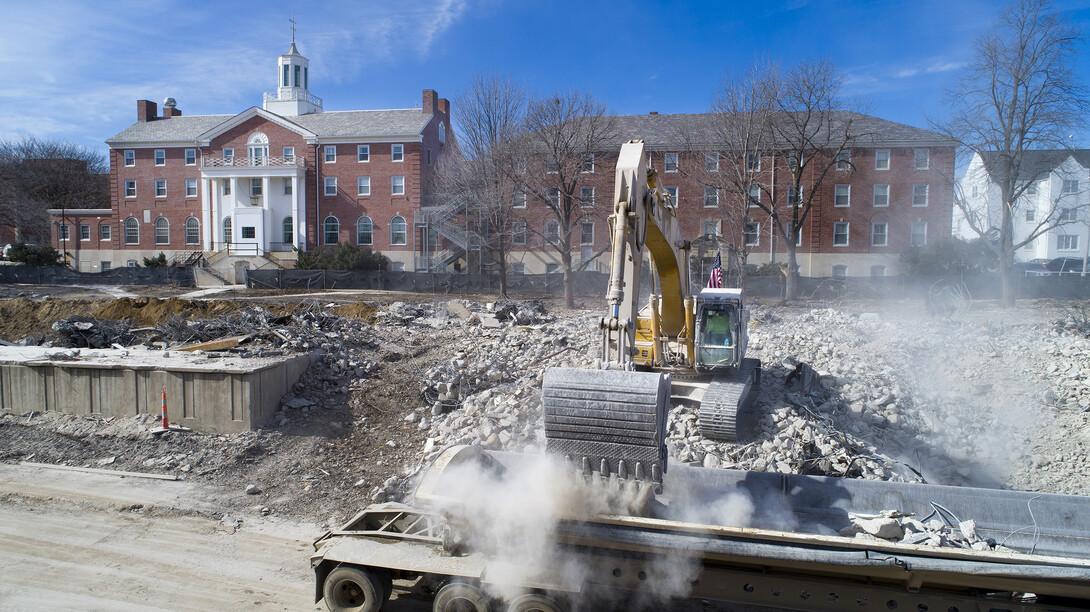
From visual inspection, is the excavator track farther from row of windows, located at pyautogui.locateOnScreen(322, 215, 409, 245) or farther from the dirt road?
row of windows, located at pyautogui.locateOnScreen(322, 215, 409, 245)

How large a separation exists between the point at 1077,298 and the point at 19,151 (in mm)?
78869

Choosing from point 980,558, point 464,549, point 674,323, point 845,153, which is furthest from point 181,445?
point 845,153

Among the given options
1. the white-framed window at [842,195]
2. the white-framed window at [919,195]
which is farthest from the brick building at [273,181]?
the white-framed window at [919,195]

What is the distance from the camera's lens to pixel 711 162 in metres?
34.6

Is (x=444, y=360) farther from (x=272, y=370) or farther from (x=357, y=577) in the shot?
(x=357, y=577)

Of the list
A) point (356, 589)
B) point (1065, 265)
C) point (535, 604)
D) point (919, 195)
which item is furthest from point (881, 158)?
point (356, 589)

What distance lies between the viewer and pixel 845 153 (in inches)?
1491

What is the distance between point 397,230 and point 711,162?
20646 millimetres

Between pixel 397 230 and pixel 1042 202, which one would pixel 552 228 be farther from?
pixel 1042 202

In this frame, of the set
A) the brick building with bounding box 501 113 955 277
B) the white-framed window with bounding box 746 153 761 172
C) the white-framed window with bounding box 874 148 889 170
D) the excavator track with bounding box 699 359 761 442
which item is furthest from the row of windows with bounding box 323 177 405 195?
the excavator track with bounding box 699 359 761 442

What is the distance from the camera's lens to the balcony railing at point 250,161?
43.6 m

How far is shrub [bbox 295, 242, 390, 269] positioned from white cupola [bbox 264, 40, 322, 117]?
13.5 meters

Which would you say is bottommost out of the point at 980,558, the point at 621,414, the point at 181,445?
the point at 181,445

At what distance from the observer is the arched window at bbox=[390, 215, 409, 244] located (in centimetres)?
4325
